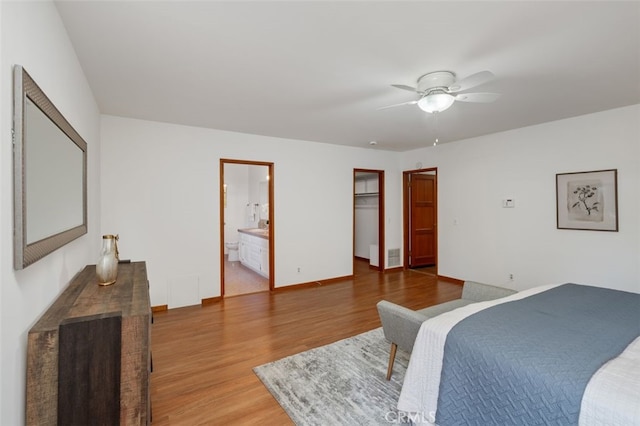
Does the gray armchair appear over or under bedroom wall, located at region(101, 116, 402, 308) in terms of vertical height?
under

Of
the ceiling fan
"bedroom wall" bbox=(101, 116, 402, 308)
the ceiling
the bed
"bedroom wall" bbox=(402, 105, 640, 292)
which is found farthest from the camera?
"bedroom wall" bbox=(101, 116, 402, 308)

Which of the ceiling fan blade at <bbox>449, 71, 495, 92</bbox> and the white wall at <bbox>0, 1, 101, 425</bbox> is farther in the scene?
the ceiling fan blade at <bbox>449, 71, 495, 92</bbox>

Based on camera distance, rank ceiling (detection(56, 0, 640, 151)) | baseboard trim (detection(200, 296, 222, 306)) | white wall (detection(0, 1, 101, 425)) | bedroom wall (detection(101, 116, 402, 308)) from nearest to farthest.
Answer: white wall (detection(0, 1, 101, 425)), ceiling (detection(56, 0, 640, 151)), bedroom wall (detection(101, 116, 402, 308)), baseboard trim (detection(200, 296, 222, 306))

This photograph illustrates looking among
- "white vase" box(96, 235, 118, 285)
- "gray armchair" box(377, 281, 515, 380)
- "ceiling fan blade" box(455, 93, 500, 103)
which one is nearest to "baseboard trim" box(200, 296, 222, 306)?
"white vase" box(96, 235, 118, 285)

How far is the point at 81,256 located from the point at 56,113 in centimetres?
127

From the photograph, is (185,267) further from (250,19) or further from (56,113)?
(250,19)

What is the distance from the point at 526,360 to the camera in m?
1.36

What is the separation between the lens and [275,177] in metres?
4.82

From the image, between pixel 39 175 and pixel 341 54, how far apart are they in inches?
76.7

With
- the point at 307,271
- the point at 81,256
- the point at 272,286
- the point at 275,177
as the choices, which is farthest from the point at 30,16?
the point at 307,271

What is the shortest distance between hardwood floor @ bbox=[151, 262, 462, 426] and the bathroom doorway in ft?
2.26

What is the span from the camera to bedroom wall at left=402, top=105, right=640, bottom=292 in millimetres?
3410

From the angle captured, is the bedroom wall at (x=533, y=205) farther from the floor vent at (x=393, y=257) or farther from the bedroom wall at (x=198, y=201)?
the bedroom wall at (x=198, y=201)

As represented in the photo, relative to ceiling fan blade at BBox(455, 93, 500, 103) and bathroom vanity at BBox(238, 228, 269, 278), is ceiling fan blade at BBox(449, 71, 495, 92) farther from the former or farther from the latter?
bathroom vanity at BBox(238, 228, 269, 278)
